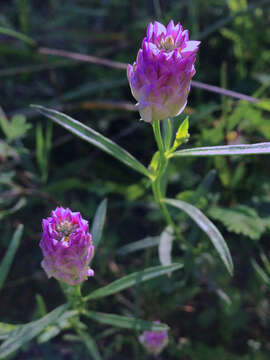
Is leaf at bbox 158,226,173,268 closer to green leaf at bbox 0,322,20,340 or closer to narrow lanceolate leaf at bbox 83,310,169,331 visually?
narrow lanceolate leaf at bbox 83,310,169,331

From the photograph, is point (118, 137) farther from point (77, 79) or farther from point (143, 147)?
point (77, 79)

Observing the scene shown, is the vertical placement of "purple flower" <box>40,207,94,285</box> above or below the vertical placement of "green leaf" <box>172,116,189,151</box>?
below

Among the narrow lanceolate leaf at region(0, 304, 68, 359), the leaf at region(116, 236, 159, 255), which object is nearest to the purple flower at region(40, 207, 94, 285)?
the narrow lanceolate leaf at region(0, 304, 68, 359)

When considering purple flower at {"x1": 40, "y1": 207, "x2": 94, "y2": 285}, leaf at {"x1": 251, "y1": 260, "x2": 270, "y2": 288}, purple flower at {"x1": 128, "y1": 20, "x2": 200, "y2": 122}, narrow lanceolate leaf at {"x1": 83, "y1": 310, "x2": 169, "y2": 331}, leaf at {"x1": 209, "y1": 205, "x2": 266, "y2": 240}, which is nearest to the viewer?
purple flower at {"x1": 128, "y1": 20, "x2": 200, "y2": 122}

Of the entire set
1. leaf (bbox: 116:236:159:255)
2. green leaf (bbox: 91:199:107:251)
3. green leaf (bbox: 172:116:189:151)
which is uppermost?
green leaf (bbox: 172:116:189:151)

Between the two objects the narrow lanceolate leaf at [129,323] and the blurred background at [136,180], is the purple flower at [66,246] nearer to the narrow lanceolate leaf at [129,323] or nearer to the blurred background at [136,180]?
the narrow lanceolate leaf at [129,323]

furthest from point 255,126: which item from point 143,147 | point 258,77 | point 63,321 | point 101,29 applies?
point 101,29

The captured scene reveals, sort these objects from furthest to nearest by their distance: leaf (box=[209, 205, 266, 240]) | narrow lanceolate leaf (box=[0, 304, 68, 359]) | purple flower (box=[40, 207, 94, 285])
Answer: leaf (box=[209, 205, 266, 240]), narrow lanceolate leaf (box=[0, 304, 68, 359]), purple flower (box=[40, 207, 94, 285])

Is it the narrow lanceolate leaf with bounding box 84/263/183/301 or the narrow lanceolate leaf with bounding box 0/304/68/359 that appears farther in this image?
the narrow lanceolate leaf with bounding box 84/263/183/301
